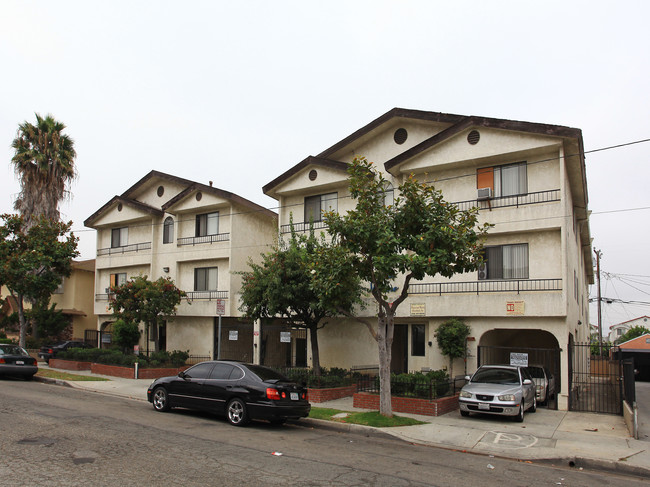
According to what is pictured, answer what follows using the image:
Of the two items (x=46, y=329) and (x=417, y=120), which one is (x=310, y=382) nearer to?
(x=417, y=120)

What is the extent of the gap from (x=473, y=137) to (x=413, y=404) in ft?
31.5

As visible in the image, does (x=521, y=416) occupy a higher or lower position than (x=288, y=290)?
lower

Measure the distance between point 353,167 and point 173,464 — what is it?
25.5 ft

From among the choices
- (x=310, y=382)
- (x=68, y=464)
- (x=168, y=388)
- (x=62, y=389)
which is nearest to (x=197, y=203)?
(x=62, y=389)

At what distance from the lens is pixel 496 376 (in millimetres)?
15531

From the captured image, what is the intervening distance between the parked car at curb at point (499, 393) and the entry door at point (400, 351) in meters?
7.74

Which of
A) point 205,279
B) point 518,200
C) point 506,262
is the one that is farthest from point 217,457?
point 205,279

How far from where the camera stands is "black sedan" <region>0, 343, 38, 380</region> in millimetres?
20438

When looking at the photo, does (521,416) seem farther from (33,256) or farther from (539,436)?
(33,256)

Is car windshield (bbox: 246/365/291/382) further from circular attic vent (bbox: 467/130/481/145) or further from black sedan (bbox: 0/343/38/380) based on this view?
black sedan (bbox: 0/343/38/380)

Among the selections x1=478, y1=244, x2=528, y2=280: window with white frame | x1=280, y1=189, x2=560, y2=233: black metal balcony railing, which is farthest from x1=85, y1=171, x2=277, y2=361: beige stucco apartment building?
x1=478, y1=244, x2=528, y2=280: window with white frame

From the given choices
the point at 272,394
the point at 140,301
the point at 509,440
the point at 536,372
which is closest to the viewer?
the point at 509,440

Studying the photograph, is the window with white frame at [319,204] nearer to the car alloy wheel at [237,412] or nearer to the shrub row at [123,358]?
the shrub row at [123,358]

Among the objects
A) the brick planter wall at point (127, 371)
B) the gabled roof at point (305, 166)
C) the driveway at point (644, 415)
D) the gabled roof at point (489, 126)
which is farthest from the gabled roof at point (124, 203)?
the driveway at point (644, 415)
